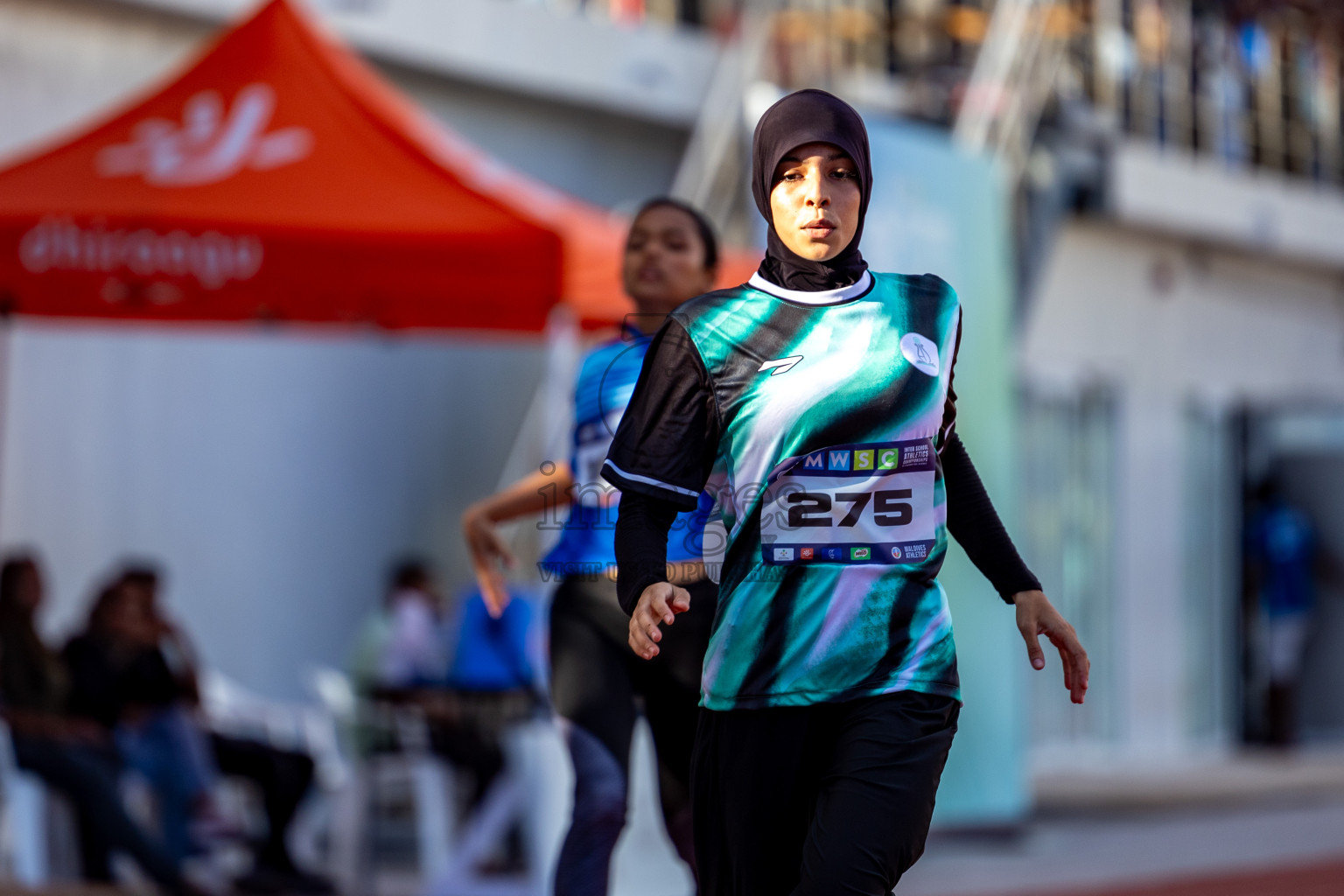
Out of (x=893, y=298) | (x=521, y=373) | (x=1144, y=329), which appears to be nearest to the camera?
(x=893, y=298)

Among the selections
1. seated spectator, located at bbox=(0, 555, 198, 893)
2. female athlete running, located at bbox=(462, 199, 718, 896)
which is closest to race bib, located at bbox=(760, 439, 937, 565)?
female athlete running, located at bbox=(462, 199, 718, 896)

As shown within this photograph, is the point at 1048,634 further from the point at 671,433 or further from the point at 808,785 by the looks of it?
the point at 671,433

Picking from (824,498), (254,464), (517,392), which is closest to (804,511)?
(824,498)

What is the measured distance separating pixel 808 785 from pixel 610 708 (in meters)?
1.32

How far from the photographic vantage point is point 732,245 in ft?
35.5

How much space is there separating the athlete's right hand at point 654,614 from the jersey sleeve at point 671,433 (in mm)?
228

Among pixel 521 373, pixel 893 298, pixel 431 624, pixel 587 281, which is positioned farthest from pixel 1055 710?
pixel 893 298

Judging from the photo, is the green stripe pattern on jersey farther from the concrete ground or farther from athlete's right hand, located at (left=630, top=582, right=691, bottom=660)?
the concrete ground

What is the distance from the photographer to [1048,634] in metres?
3.20

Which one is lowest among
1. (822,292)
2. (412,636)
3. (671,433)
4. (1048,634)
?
(412,636)

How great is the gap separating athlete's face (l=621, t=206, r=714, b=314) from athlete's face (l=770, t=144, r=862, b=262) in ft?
4.55

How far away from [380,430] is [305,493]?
0.68 m

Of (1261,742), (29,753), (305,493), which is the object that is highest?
(305,493)

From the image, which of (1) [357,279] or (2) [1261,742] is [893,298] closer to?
(1) [357,279]
